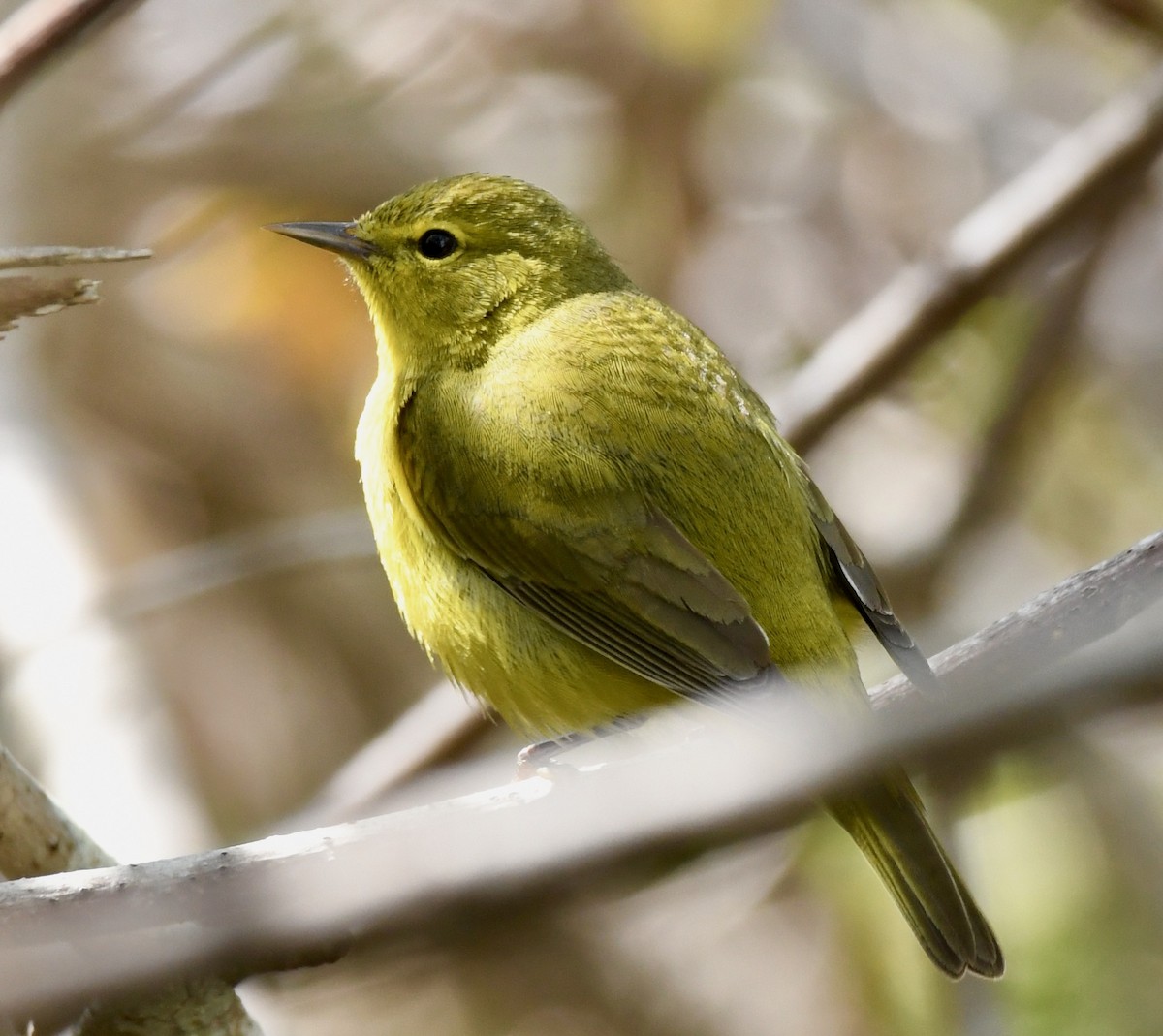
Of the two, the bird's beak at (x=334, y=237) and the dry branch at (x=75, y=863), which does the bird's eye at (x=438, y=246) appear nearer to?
the bird's beak at (x=334, y=237)

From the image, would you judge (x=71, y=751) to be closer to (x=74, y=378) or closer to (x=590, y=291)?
(x=590, y=291)

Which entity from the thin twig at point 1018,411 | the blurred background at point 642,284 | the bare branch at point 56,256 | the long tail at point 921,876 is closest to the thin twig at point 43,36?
the bare branch at point 56,256

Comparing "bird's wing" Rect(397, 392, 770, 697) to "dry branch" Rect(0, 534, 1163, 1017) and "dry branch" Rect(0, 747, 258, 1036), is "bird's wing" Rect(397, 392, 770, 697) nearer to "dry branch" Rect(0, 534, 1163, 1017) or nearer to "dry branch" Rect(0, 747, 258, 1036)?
"dry branch" Rect(0, 747, 258, 1036)

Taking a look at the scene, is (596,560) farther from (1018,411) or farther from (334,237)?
(1018,411)

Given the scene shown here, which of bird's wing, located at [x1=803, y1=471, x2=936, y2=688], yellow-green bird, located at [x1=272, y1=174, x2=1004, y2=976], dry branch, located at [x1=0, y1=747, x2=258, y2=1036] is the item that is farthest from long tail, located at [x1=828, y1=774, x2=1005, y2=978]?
dry branch, located at [x1=0, y1=747, x2=258, y2=1036]

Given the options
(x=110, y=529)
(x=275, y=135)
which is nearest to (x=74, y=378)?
(x=110, y=529)

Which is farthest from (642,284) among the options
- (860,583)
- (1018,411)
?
(860,583)

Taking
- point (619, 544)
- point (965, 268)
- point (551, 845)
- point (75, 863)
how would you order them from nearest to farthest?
point (551, 845), point (75, 863), point (619, 544), point (965, 268)
